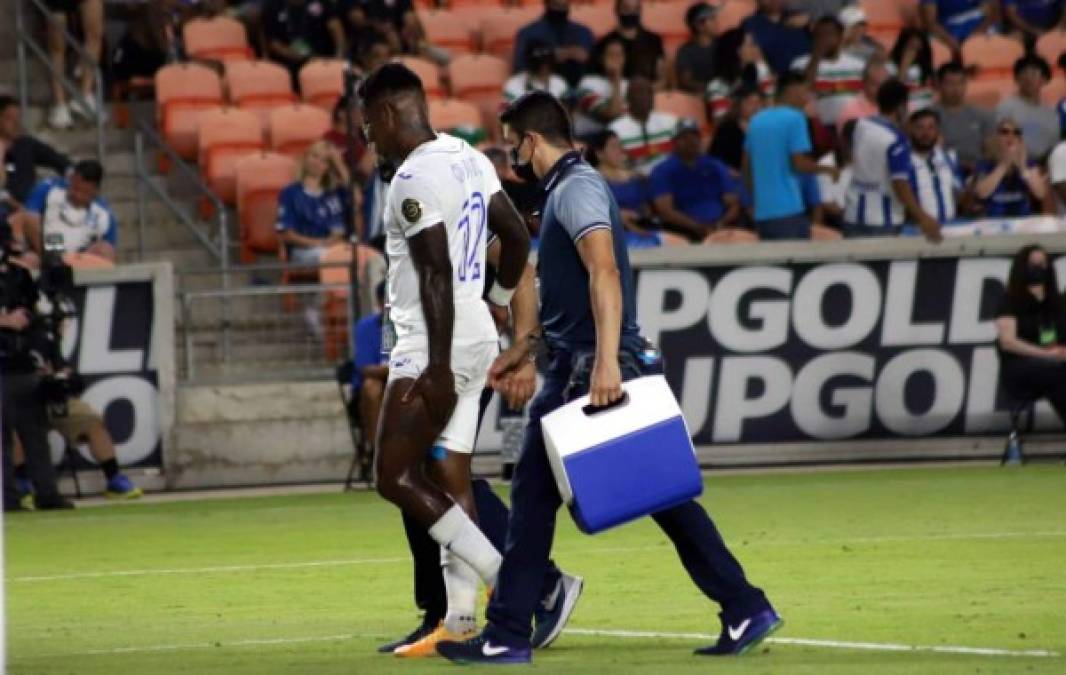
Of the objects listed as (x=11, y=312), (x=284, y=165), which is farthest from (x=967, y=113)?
(x=11, y=312)

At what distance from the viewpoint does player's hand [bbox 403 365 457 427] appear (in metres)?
8.63

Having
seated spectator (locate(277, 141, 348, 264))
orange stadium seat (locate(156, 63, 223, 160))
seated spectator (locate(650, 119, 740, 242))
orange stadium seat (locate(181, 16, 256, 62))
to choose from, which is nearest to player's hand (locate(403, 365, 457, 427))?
seated spectator (locate(277, 141, 348, 264))

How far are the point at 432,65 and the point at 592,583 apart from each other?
41.3 ft

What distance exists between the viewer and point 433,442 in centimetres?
888

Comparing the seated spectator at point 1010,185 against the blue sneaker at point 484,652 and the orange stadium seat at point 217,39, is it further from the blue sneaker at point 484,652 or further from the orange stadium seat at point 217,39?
the blue sneaker at point 484,652

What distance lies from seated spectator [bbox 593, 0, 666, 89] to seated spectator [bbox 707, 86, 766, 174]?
1.04 m

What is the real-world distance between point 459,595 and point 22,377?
32.7 ft

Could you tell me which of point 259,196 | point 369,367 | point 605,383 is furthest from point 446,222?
point 259,196

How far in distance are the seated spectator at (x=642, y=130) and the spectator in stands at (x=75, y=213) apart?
481 centimetres

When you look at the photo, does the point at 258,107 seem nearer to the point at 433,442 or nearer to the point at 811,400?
the point at 811,400

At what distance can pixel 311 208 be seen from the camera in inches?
817

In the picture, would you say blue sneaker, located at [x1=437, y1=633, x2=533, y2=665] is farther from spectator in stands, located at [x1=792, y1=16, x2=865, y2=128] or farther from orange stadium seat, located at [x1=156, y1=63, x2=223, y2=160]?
spectator in stands, located at [x1=792, y1=16, x2=865, y2=128]

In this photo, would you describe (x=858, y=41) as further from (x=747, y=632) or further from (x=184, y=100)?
(x=747, y=632)

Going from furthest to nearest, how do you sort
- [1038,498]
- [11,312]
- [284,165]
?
[284,165] → [11,312] → [1038,498]
